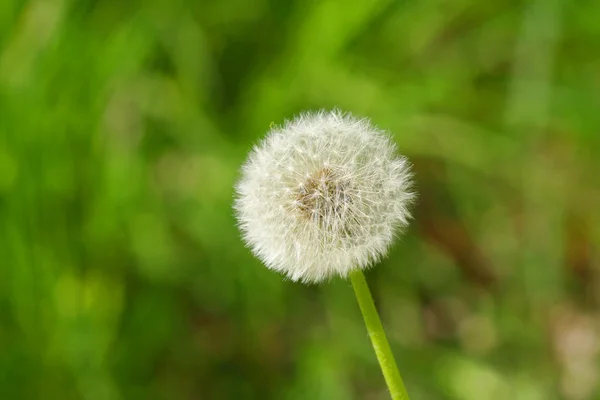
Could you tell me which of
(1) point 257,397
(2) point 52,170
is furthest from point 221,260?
(2) point 52,170

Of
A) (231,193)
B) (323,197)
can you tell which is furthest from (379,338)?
(231,193)

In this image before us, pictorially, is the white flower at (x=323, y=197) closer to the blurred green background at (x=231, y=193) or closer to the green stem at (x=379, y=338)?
the green stem at (x=379, y=338)

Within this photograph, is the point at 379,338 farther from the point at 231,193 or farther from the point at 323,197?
the point at 231,193

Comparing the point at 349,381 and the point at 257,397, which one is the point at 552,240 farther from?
the point at 257,397

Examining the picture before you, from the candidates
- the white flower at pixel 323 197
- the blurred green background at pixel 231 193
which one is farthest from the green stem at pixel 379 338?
the blurred green background at pixel 231 193

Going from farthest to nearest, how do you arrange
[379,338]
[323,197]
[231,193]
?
[231,193]
[323,197]
[379,338]

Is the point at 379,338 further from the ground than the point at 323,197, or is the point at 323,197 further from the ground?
the point at 323,197
